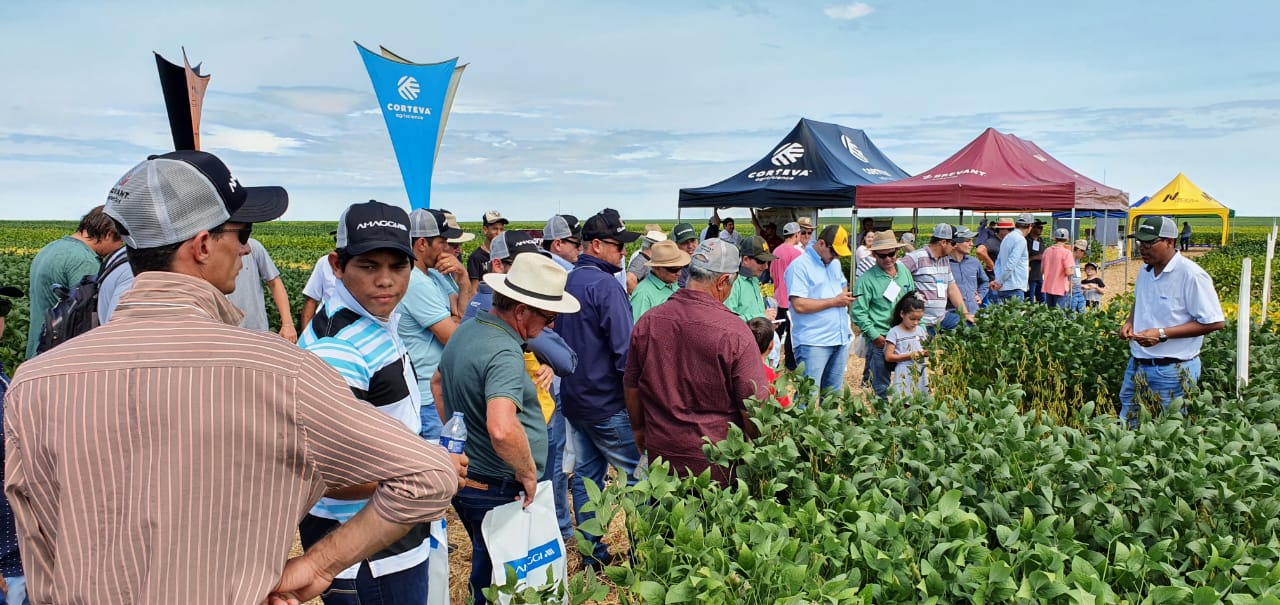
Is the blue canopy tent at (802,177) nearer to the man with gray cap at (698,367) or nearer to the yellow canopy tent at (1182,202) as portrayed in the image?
the man with gray cap at (698,367)

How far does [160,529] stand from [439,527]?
51.6 inches

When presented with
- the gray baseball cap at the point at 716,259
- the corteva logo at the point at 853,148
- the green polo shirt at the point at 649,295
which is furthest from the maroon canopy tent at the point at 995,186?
the gray baseball cap at the point at 716,259

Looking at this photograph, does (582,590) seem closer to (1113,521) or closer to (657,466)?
(657,466)

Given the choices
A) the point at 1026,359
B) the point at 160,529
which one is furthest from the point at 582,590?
the point at 1026,359

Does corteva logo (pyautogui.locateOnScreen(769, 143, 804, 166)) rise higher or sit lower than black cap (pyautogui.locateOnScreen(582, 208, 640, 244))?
higher

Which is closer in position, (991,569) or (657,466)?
(991,569)

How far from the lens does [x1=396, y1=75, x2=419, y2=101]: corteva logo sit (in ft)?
28.5

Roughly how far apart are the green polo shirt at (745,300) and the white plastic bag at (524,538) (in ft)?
10.7

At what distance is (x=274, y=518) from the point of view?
57.5 inches

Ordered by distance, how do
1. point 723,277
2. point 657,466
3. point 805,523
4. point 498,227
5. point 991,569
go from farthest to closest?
point 498,227
point 723,277
point 657,466
point 805,523
point 991,569

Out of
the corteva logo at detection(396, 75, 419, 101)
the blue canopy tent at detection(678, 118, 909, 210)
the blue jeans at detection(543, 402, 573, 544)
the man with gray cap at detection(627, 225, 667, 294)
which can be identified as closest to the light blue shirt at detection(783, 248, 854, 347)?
the man with gray cap at detection(627, 225, 667, 294)

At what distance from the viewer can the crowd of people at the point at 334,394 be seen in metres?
1.37

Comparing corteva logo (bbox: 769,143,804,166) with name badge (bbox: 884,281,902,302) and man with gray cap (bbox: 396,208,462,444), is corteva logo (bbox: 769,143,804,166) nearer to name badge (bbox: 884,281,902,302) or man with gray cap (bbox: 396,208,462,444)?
name badge (bbox: 884,281,902,302)

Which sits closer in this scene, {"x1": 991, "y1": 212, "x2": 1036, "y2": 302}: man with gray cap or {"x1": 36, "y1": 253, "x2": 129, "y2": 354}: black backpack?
{"x1": 36, "y1": 253, "x2": 129, "y2": 354}: black backpack
